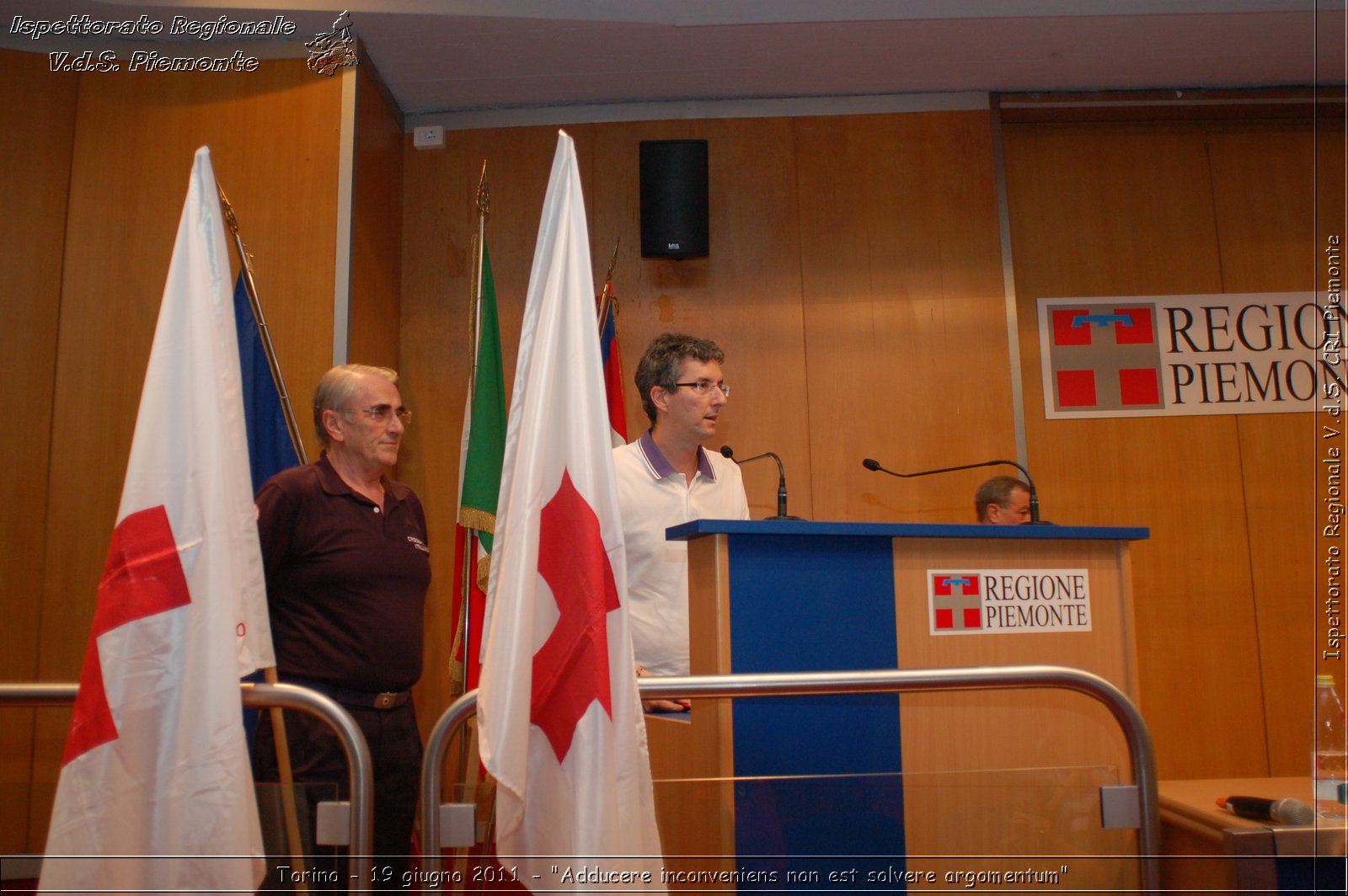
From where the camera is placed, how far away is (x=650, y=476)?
2992mm

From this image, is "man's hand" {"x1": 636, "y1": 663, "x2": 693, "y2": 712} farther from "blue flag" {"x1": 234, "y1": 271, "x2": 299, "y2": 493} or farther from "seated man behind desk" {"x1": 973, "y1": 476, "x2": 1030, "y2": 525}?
"seated man behind desk" {"x1": 973, "y1": 476, "x2": 1030, "y2": 525}

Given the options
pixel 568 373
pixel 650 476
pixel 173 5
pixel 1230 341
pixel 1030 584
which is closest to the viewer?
pixel 568 373

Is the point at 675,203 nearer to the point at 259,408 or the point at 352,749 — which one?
the point at 259,408

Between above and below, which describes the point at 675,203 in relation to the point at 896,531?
above

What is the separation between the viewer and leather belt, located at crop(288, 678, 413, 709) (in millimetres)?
2391

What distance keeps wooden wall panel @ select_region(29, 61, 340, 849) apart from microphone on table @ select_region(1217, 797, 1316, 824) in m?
3.17

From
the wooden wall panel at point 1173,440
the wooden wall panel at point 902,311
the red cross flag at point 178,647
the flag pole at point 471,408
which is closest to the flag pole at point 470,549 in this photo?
the flag pole at point 471,408

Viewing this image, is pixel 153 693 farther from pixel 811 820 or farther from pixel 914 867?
pixel 914 867

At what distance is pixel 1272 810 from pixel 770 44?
3.38m

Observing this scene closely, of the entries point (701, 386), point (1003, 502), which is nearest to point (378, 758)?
point (701, 386)

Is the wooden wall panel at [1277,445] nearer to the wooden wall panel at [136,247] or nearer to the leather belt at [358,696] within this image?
the leather belt at [358,696]

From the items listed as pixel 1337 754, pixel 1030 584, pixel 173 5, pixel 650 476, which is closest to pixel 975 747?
pixel 1030 584

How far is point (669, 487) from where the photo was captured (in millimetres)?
2988

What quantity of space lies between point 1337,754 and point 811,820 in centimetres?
125
